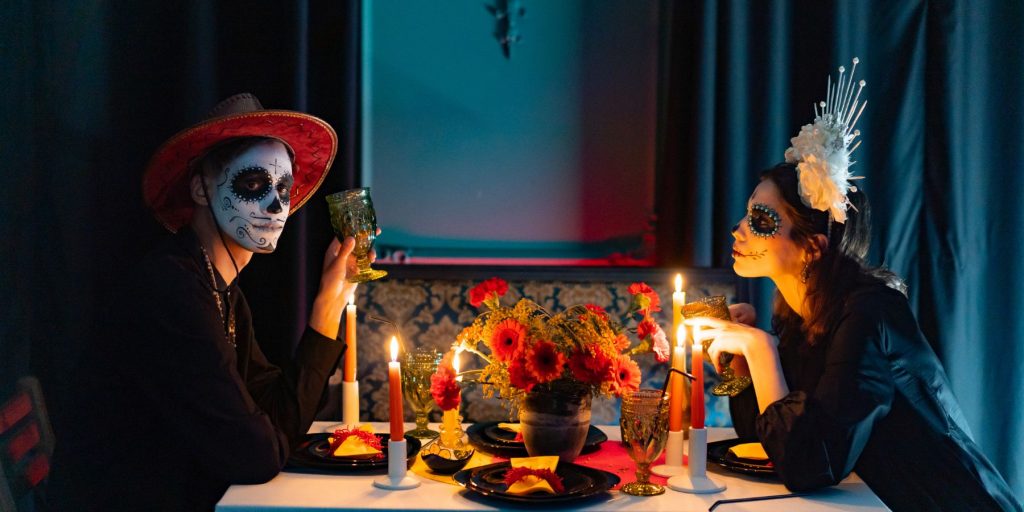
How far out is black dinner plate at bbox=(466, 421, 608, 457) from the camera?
206cm

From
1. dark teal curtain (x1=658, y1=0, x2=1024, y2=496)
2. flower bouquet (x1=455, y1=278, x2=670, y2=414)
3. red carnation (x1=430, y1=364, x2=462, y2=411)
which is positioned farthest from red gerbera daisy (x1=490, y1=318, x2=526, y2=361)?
dark teal curtain (x1=658, y1=0, x2=1024, y2=496)

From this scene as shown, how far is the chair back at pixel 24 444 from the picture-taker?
1.85 meters

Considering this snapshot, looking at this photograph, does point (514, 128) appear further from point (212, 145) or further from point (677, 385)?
point (677, 385)

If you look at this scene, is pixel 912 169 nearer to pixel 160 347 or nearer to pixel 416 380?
pixel 416 380

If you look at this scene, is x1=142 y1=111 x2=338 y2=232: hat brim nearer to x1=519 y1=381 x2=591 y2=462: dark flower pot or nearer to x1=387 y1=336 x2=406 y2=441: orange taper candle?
Answer: x1=387 y1=336 x2=406 y2=441: orange taper candle

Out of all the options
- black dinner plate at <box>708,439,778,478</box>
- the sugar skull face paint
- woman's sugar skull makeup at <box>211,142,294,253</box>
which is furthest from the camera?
the sugar skull face paint

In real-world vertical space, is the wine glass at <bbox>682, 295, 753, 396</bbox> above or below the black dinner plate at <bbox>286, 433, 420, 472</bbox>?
above

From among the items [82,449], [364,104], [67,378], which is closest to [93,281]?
[67,378]

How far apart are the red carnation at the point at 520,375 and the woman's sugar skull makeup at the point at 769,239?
64 cm

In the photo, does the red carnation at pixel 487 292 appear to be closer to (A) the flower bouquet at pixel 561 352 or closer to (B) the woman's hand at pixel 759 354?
(A) the flower bouquet at pixel 561 352

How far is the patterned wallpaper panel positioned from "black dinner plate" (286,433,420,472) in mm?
687

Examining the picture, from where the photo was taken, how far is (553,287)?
282cm

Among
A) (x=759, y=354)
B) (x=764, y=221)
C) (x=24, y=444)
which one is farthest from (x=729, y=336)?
(x=24, y=444)

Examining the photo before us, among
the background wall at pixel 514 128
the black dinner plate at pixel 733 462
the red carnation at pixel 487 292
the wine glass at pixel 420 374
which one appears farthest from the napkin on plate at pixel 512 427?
the background wall at pixel 514 128
